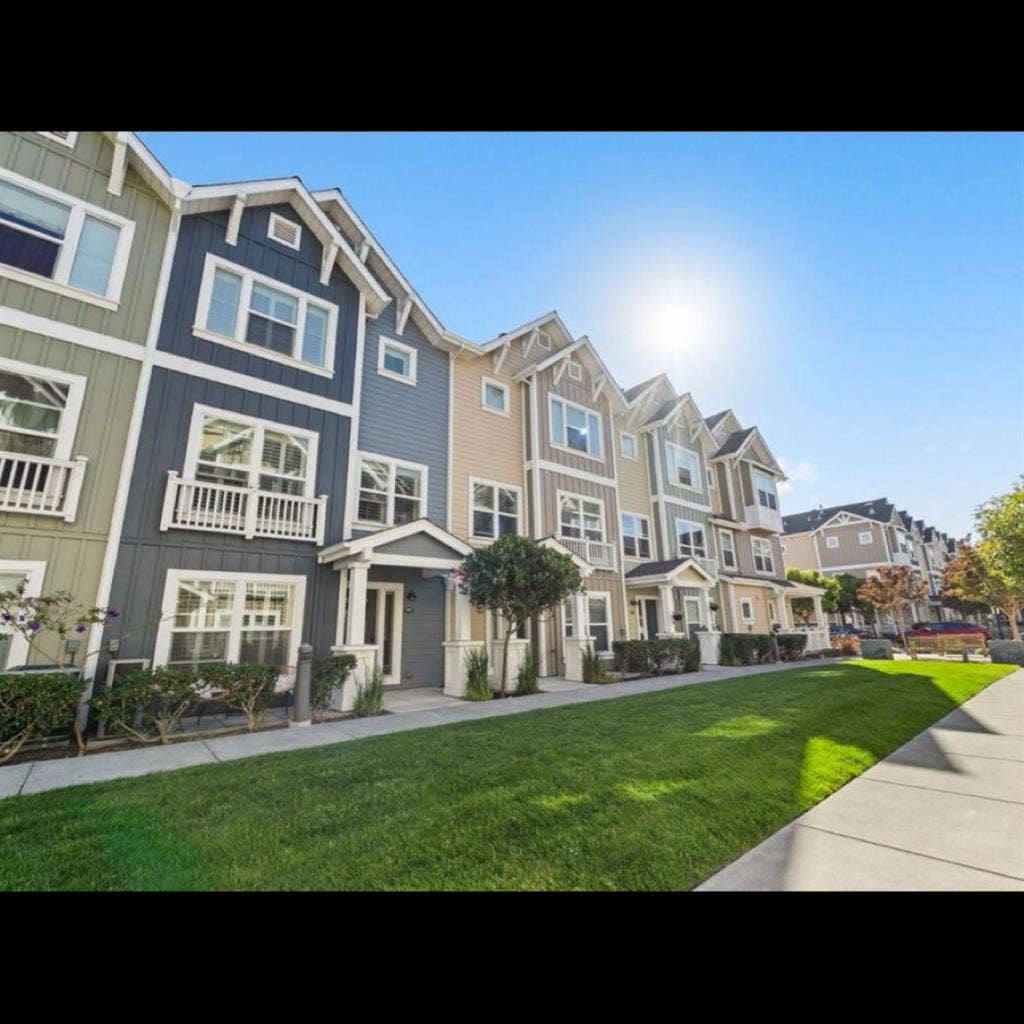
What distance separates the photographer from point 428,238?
711 cm

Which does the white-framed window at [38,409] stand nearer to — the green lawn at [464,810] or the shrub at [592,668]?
the green lawn at [464,810]

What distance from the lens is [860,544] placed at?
39.1 metres

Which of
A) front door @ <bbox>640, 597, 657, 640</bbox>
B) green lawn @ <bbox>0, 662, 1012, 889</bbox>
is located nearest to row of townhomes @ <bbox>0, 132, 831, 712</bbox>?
front door @ <bbox>640, 597, 657, 640</bbox>

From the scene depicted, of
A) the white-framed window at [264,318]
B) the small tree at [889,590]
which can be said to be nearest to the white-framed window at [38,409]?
the white-framed window at [264,318]

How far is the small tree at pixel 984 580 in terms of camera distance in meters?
20.5

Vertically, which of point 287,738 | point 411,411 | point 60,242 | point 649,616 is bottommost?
point 287,738

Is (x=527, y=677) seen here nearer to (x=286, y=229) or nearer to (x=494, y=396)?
(x=494, y=396)

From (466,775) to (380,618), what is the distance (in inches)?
283

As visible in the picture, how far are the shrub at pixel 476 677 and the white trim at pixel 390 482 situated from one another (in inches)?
124

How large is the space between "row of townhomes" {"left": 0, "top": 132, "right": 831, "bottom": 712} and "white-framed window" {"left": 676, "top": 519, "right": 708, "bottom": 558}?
3672mm

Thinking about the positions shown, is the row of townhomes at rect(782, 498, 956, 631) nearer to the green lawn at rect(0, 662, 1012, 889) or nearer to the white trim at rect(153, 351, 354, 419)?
the white trim at rect(153, 351, 354, 419)

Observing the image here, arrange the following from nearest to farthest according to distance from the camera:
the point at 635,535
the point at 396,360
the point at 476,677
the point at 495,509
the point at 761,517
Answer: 1. the point at 476,677
2. the point at 396,360
3. the point at 495,509
4. the point at 635,535
5. the point at 761,517

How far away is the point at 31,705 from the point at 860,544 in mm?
45963

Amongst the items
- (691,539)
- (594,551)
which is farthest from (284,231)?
(691,539)
